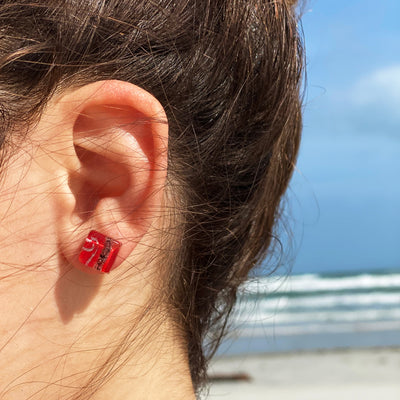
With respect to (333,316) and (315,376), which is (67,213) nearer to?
(315,376)

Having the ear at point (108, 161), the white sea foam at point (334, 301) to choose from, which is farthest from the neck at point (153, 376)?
the white sea foam at point (334, 301)

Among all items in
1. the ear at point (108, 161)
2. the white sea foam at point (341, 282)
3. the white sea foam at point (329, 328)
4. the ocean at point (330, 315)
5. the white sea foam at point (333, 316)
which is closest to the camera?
the ear at point (108, 161)

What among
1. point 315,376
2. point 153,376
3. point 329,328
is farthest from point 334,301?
point 153,376

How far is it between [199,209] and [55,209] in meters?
0.30

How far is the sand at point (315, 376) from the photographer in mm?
5117

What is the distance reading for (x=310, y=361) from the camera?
666 cm

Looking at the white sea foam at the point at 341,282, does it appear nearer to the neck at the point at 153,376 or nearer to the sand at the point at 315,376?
the sand at the point at 315,376

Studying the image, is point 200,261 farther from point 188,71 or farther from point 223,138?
point 188,71

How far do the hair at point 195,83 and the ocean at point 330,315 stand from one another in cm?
634

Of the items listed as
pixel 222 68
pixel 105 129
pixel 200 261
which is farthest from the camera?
pixel 200 261

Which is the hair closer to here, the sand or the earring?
the earring

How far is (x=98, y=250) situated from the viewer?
101 cm

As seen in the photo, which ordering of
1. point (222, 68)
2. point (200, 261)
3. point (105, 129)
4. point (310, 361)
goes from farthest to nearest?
point (310, 361), point (200, 261), point (222, 68), point (105, 129)

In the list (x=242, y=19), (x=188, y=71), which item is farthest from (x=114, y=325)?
(x=242, y=19)
